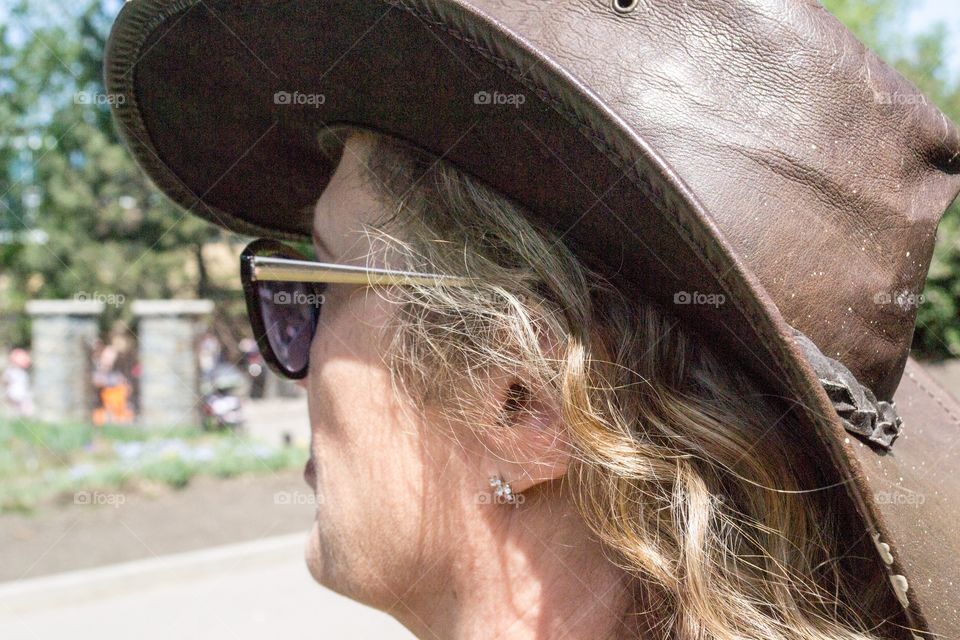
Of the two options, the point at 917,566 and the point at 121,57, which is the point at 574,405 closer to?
the point at 917,566

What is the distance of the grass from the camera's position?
8336 millimetres

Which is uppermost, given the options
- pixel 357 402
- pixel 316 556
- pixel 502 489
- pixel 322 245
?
pixel 322 245

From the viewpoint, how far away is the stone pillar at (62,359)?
11.5m

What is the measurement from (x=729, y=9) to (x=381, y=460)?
84 centimetres

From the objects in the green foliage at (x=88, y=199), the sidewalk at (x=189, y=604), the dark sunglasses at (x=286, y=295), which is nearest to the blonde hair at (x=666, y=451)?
the dark sunglasses at (x=286, y=295)

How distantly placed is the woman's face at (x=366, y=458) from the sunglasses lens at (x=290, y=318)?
2.7 inches

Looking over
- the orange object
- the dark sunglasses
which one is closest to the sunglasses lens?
the dark sunglasses

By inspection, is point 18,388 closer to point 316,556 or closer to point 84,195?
point 84,195

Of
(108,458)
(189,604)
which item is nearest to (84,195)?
(108,458)

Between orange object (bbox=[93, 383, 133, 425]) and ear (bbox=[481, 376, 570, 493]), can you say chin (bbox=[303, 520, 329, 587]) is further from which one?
orange object (bbox=[93, 383, 133, 425])

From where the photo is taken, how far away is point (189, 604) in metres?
6.03

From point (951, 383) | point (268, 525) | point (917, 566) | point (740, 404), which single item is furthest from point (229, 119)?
point (951, 383)

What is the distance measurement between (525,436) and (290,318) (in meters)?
0.60

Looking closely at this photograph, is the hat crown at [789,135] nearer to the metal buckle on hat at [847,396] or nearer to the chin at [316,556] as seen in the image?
the metal buckle on hat at [847,396]
